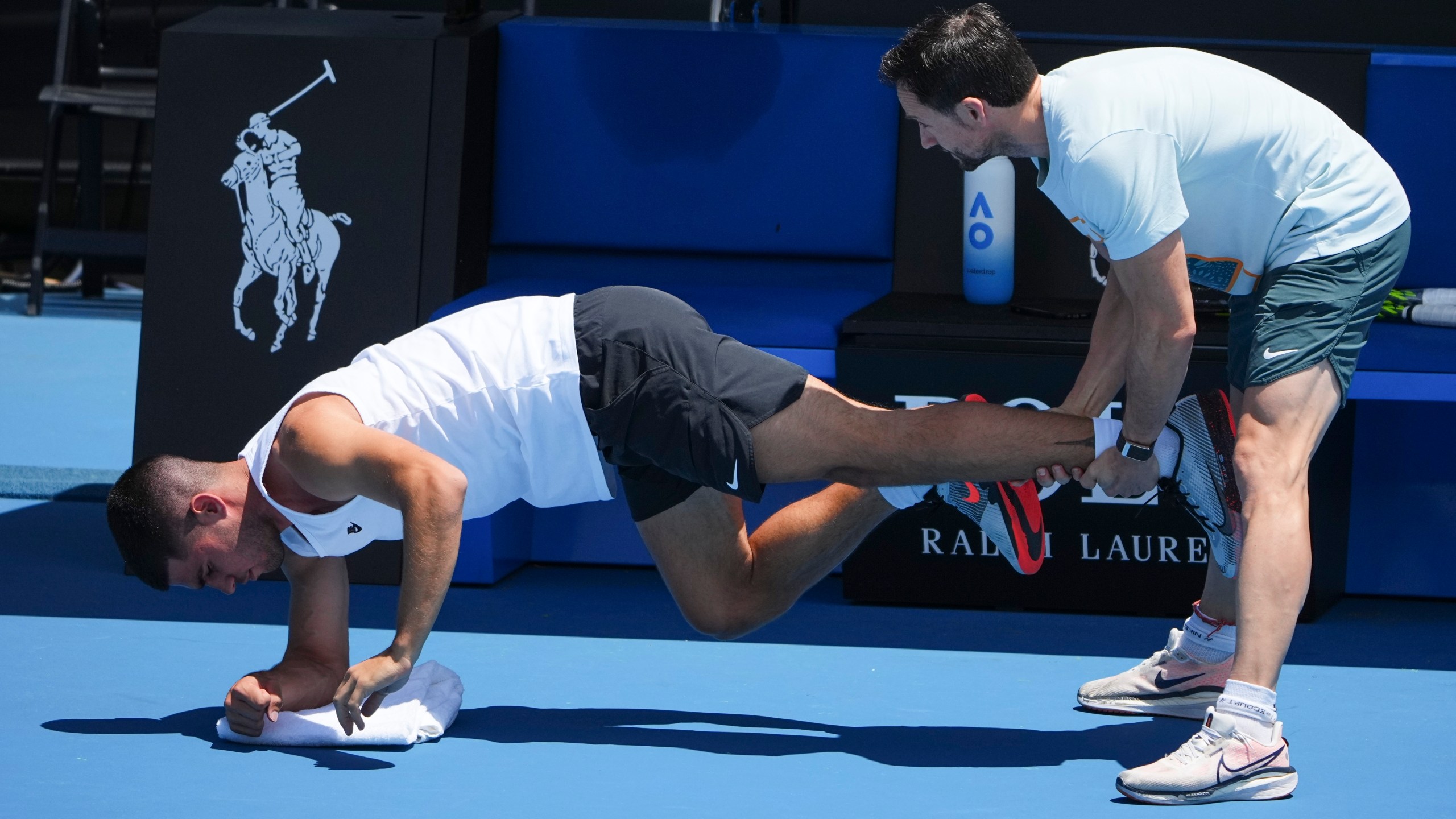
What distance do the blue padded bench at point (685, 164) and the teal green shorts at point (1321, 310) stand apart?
5.10 ft

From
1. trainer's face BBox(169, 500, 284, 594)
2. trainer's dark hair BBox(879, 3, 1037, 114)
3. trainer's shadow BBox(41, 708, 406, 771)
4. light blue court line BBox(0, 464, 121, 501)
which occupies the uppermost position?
trainer's dark hair BBox(879, 3, 1037, 114)

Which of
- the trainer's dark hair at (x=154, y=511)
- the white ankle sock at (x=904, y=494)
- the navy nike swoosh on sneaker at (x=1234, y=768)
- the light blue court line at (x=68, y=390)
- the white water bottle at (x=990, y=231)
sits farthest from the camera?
the light blue court line at (x=68, y=390)

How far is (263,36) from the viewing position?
148 inches

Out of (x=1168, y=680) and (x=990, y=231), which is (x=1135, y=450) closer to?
(x=1168, y=680)

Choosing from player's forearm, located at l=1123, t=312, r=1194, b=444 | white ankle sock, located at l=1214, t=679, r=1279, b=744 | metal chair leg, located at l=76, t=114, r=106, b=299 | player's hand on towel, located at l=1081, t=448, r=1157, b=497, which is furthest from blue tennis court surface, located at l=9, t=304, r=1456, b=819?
metal chair leg, located at l=76, t=114, r=106, b=299

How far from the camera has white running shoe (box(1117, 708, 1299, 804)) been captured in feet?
7.72

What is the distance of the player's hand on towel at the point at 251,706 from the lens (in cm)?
254

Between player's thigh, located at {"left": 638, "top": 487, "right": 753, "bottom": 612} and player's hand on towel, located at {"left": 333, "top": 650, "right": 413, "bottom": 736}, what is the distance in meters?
0.66

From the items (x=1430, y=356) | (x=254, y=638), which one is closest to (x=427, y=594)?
(x=254, y=638)

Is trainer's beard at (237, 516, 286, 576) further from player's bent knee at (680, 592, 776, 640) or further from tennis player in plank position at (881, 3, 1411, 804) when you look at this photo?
tennis player in plank position at (881, 3, 1411, 804)

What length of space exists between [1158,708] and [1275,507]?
0.59 metres

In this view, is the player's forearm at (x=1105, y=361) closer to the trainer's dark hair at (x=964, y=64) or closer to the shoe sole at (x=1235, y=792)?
the trainer's dark hair at (x=964, y=64)

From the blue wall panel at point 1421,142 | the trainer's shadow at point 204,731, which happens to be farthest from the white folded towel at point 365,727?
the blue wall panel at point 1421,142

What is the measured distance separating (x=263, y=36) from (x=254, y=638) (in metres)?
1.48
